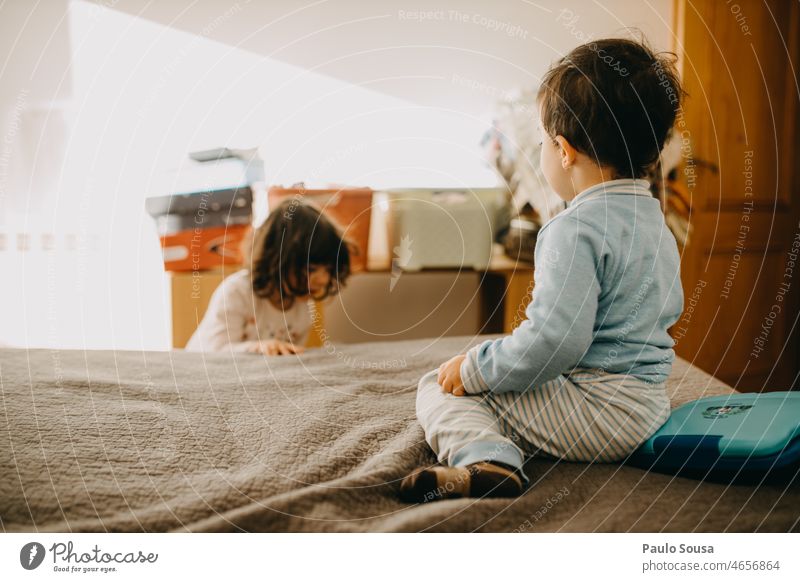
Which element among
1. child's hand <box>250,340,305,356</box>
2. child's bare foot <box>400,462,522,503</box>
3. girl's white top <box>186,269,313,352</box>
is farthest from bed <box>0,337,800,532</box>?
girl's white top <box>186,269,313,352</box>

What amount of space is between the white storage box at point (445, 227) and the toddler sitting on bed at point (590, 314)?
0.97 meters

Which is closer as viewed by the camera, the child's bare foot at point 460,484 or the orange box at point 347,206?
the child's bare foot at point 460,484

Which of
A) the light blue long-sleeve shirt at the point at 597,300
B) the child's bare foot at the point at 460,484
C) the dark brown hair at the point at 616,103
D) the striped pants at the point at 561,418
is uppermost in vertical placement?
the dark brown hair at the point at 616,103

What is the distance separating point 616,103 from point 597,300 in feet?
0.72

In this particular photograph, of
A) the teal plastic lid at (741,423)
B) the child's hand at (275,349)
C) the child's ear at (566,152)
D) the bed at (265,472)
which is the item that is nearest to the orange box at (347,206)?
the child's hand at (275,349)

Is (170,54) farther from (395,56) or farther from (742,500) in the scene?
(742,500)

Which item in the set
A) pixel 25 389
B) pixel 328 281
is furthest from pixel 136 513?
pixel 328 281

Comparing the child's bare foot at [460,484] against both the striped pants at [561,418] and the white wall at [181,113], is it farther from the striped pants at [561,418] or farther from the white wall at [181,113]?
the white wall at [181,113]

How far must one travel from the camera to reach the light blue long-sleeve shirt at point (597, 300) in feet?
2.05

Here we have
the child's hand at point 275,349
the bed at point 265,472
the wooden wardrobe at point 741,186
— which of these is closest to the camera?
the bed at point 265,472

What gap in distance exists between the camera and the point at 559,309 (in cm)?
62

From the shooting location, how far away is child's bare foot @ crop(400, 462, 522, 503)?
55cm

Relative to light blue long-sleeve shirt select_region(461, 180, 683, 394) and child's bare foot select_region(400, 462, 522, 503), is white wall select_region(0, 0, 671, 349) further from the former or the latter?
child's bare foot select_region(400, 462, 522, 503)

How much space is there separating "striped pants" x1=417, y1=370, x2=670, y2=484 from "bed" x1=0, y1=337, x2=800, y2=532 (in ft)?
0.07
